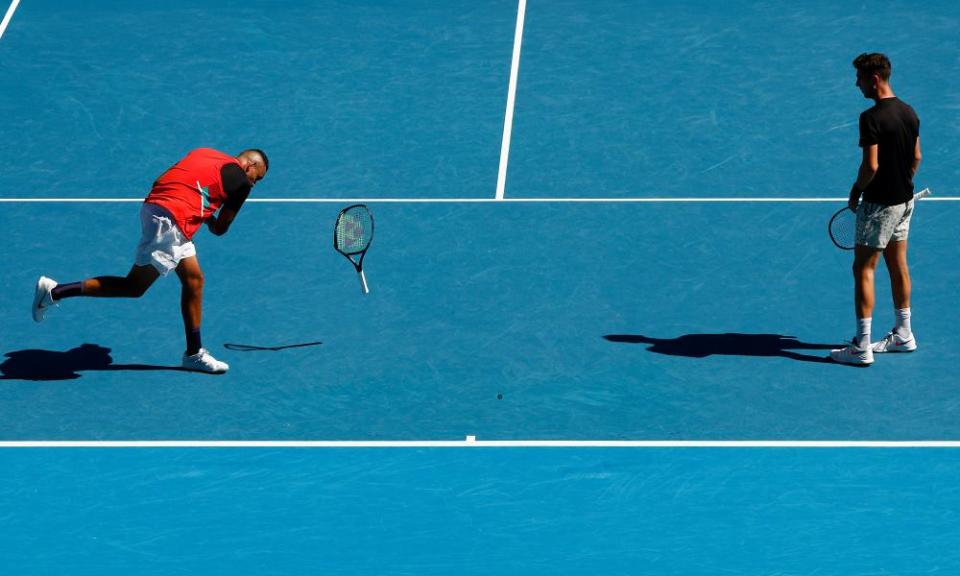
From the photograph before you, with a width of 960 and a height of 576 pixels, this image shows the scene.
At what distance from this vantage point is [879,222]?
408 inches

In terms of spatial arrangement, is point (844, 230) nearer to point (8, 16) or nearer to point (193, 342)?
point (193, 342)

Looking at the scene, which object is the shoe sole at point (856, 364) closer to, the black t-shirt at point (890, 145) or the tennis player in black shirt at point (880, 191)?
the tennis player in black shirt at point (880, 191)

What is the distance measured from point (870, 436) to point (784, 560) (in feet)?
5.23

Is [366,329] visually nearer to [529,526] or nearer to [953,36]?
[529,526]

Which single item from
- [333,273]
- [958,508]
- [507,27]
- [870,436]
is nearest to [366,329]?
[333,273]

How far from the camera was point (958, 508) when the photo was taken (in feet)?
29.3

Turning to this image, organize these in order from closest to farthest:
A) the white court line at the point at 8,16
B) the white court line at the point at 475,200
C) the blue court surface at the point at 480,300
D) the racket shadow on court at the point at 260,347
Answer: the blue court surface at the point at 480,300, the racket shadow on court at the point at 260,347, the white court line at the point at 475,200, the white court line at the point at 8,16

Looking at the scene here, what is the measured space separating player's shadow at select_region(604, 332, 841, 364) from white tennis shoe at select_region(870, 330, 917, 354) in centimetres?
28

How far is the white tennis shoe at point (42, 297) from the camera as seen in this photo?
10.9 m

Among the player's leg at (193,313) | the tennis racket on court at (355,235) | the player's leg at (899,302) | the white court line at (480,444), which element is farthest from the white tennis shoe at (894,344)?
the player's leg at (193,313)

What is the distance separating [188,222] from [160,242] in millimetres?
216

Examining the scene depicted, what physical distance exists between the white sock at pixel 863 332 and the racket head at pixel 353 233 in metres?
3.21

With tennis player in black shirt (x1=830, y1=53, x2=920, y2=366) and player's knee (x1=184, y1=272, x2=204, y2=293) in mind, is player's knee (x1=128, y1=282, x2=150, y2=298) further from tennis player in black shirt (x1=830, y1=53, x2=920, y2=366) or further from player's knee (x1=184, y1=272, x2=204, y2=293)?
tennis player in black shirt (x1=830, y1=53, x2=920, y2=366)

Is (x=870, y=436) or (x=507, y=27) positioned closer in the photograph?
(x=870, y=436)
